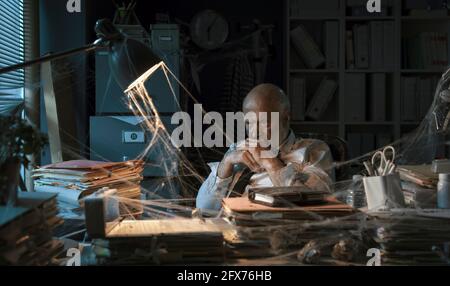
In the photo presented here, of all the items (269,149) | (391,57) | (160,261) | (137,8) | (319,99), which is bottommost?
(160,261)

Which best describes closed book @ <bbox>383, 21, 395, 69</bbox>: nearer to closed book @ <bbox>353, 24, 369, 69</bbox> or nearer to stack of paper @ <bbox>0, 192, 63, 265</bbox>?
closed book @ <bbox>353, 24, 369, 69</bbox>

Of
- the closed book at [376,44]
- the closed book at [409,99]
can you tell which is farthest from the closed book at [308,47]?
the closed book at [409,99]

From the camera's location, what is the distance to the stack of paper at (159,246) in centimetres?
107

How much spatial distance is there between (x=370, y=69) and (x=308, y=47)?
390mm

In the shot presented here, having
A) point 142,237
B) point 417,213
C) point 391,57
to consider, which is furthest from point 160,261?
point 391,57

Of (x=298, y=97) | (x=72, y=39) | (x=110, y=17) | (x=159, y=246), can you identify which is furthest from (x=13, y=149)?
(x=298, y=97)

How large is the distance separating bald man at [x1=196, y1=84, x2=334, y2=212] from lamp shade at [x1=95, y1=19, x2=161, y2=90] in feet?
2.04

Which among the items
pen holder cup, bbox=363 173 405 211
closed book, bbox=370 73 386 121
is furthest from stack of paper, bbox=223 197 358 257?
closed book, bbox=370 73 386 121

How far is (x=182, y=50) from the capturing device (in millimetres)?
2971

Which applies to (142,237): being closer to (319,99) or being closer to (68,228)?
(68,228)

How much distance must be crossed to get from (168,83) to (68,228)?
4.61 feet

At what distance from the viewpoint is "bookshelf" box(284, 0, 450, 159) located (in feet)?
10.9

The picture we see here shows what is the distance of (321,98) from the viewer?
3.41 meters
